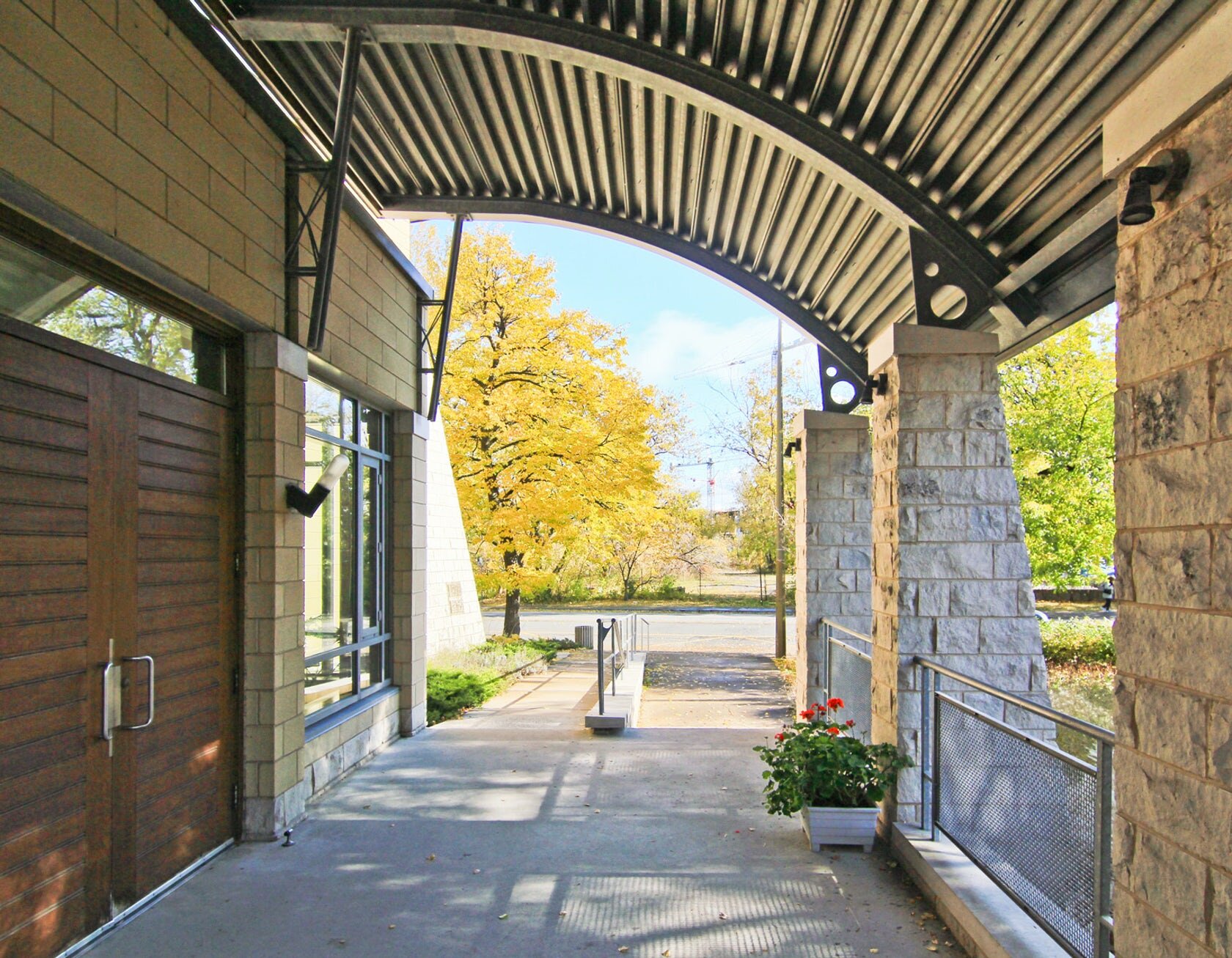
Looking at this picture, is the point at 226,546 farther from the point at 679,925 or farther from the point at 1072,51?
the point at 1072,51

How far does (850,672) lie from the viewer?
21.6 ft

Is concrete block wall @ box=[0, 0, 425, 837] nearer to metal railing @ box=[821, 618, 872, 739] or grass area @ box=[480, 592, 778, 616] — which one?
metal railing @ box=[821, 618, 872, 739]

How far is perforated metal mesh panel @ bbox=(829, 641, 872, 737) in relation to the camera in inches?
237

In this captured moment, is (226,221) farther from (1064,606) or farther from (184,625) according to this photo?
(1064,606)

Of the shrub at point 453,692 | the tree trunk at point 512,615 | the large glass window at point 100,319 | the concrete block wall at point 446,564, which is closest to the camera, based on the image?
the large glass window at point 100,319

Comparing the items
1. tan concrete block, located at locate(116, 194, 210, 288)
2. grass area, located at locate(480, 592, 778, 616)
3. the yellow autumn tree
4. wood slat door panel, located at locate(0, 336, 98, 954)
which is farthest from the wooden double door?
grass area, located at locate(480, 592, 778, 616)

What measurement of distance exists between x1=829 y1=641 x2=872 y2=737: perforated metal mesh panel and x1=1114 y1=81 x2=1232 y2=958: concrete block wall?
320cm

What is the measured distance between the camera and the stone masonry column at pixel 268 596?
15.9 ft

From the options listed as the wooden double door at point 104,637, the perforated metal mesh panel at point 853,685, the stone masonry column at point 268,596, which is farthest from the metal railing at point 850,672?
the wooden double door at point 104,637

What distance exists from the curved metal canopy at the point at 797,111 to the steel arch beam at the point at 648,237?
0.25 metres

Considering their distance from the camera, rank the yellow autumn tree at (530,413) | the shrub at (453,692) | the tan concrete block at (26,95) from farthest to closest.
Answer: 1. the yellow autumn tree at (530,413)
2. the shrub at (453,692)
3. the tan concrete block at (26,95)

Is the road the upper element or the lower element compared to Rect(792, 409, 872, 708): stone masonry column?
lower

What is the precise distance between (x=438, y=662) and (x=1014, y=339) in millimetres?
9301

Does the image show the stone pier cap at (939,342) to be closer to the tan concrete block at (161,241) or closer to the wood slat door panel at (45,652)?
the tan concrete block at (161,241)
